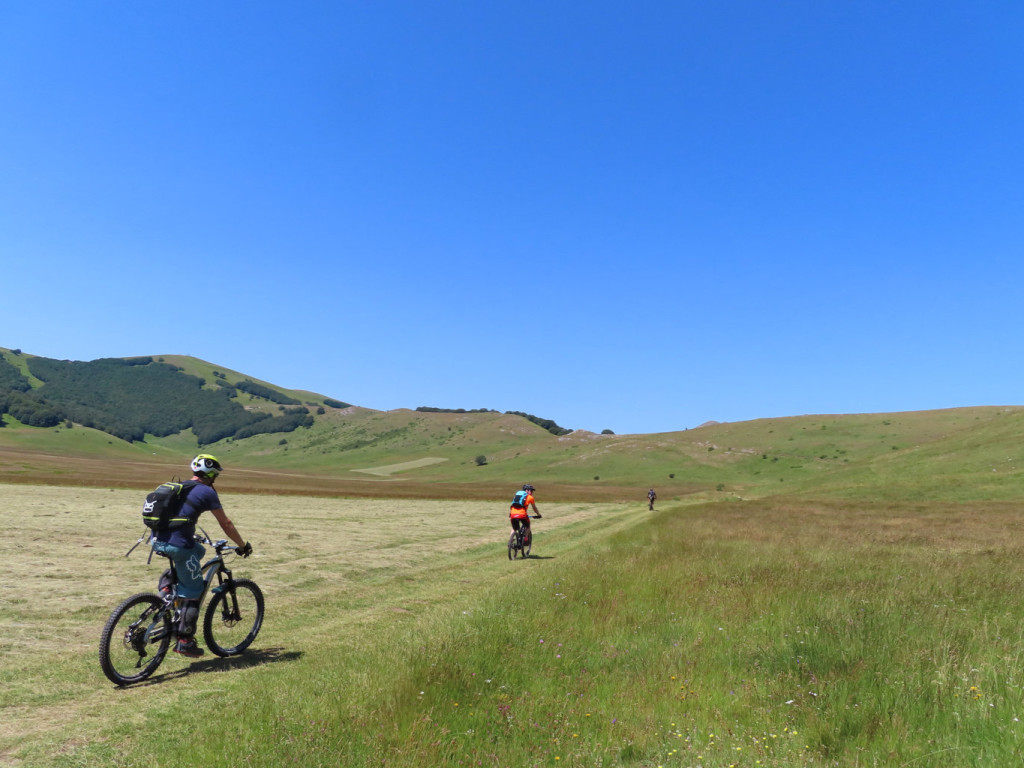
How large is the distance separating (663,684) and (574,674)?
3.69 ft

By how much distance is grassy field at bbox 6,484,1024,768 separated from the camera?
530cm

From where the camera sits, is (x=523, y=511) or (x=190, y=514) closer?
(x=190, y=514)

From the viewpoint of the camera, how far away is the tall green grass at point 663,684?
520 centimetres

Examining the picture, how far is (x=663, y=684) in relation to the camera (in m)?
6.93

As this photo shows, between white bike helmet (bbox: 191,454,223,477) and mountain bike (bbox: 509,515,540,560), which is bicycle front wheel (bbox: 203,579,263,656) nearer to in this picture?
white bike helmet (bbox: 191,454,223,477)

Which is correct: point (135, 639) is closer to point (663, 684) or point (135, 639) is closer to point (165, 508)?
point (165, 508)

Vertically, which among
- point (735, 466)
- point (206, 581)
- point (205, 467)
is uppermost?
point (205, 467)

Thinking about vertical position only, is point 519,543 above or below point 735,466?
above

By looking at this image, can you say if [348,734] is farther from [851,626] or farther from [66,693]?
[851,626]

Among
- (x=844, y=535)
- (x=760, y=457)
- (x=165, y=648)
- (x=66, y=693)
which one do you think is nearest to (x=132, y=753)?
(x=66, y=693)

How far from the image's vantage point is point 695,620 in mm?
9727

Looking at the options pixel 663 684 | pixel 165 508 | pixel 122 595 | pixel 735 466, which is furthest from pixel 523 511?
pixel 735 466

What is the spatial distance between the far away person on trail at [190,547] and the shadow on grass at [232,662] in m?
0.29

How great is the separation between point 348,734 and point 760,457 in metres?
155
